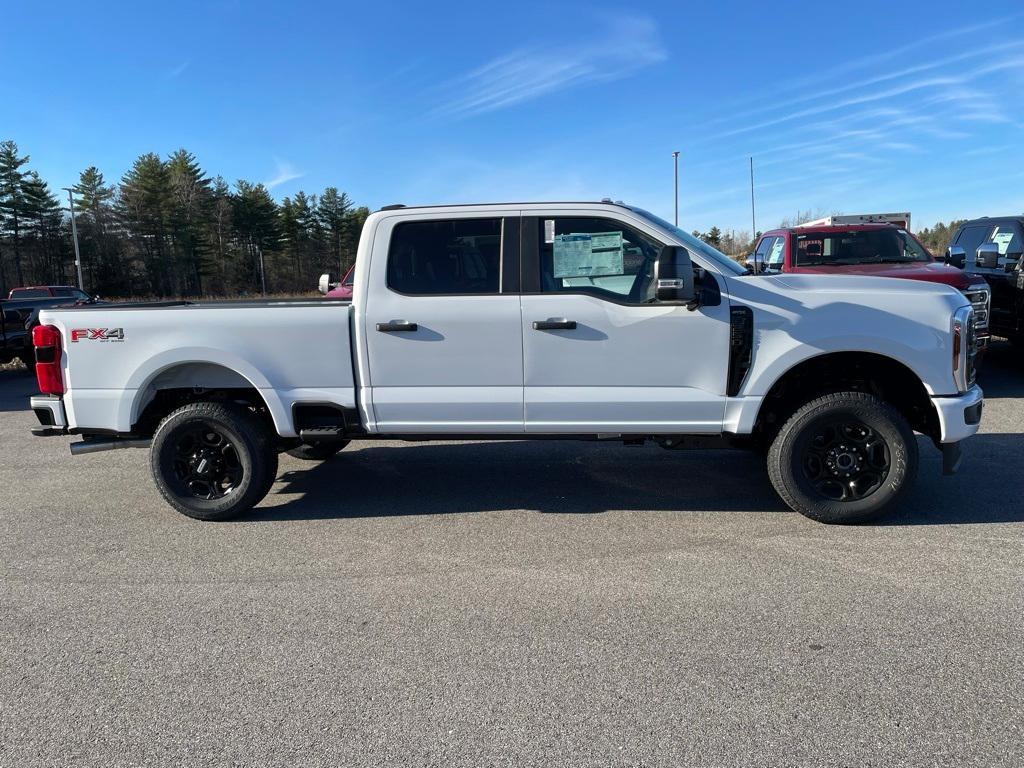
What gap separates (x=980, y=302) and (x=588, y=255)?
6.07 metres

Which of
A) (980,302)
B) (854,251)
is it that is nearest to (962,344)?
(980,302)

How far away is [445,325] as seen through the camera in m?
4.61

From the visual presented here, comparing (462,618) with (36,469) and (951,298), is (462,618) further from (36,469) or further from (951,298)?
Answer: (36,469)

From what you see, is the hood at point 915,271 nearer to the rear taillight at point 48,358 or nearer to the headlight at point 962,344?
the headlight at point 962,344

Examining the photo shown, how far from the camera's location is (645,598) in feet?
11.9

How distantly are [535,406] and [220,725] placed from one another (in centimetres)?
262

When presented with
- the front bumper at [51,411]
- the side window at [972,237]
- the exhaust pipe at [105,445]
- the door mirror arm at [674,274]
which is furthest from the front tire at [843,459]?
the side window at [972,237]

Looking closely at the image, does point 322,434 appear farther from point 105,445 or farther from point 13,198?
point 13,198

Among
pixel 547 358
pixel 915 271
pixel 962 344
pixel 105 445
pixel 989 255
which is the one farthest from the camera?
pixel 989 255

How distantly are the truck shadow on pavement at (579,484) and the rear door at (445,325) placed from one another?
0.82 metres

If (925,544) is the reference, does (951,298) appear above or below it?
above

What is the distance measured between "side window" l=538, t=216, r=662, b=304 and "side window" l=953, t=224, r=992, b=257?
885 cm

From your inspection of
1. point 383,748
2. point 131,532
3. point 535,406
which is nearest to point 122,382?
point 131,532

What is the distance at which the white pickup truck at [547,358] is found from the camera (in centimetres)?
439
